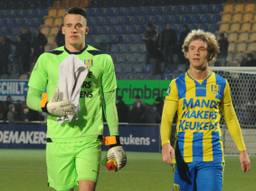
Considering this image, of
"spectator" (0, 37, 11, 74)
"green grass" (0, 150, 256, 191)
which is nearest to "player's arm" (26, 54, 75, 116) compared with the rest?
"green grass" (0, 150, 256, 191)

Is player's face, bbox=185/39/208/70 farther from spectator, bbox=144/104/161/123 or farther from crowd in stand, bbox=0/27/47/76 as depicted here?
crowd in stand, bbox=0/27/47/76

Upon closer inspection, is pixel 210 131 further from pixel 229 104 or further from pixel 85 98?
pixel 85 98

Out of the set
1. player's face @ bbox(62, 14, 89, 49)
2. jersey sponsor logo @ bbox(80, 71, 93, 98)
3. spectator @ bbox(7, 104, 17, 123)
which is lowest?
spectator @ bbox(7, 104, 17, 123)

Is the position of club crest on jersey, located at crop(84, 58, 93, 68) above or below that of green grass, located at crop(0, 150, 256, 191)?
above

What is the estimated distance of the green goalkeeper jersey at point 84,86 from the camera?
21.4 feet

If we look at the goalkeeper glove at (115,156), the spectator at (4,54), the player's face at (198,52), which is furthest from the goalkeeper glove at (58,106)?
the spectator at (4,54)

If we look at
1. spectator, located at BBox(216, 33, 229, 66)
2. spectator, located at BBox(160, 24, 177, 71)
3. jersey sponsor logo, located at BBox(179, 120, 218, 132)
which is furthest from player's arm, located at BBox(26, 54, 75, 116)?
spectator, located at BBox(160, 24, 177, 71)

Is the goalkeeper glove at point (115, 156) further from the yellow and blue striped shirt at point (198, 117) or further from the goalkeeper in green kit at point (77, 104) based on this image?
the yellow and blue striped shirt at point (198, 117)

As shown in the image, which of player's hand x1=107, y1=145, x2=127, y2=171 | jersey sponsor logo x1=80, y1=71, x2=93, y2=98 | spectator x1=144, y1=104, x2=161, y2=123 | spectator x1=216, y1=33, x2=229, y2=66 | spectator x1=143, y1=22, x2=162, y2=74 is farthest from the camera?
spectator x1=143, y1=22, x2=162, y2=74

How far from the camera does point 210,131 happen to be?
21.4 feet

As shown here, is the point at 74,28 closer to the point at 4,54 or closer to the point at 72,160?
the point at 72,160

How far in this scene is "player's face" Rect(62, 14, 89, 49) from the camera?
6453 millimetres

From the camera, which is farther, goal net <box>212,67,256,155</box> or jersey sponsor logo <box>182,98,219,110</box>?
goal net <box>212,67,256,155</box>

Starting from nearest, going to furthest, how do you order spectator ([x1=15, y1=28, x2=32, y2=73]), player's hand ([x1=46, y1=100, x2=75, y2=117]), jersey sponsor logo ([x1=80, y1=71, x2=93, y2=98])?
player's hand ([x1=46, y1=100, x2=75, y2=117]) → jersey sponsor logo ([x1=80, y1=71, x2=93, y2=98]) → spectator ([x1=15, y1=28, x2=32, y2=73])
